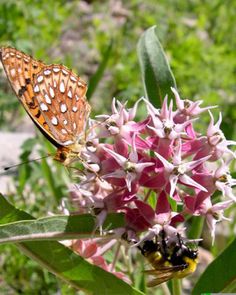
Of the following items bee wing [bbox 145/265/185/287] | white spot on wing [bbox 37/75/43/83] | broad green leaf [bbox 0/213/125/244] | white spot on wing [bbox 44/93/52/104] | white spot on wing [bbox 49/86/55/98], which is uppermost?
white spot on wing [bbox 37/75/43/83]

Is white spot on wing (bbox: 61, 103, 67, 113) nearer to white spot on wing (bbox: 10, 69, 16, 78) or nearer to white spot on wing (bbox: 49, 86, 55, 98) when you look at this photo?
white spot on wing (bbox: 49, 86, 55, 98)

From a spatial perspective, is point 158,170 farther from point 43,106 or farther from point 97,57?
point 97,57

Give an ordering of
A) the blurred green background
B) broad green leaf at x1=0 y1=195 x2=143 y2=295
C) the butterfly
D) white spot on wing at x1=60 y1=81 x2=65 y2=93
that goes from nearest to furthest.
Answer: broad green leaf at x1=0 y1=195 x2=143 y2=295, the butterfly, white spot on wing at x1=60 y1=81 x2=65 y2=93, the blurred green background

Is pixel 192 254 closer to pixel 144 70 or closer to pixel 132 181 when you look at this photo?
pixel 132 181

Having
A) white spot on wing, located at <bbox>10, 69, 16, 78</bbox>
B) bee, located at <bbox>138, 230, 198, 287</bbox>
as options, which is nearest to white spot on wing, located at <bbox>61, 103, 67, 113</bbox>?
white spot on wing, located at <bbox>10, 69, 16, 78</bbox>

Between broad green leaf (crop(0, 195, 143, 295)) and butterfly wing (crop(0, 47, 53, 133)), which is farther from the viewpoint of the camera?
butterfly wing (crop(0, 47, 53, 133))

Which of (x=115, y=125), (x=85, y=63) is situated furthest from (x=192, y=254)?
(x=85, y=63)

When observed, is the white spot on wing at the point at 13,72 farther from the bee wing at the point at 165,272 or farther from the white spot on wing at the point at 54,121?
the bee wing at the point at 165,272

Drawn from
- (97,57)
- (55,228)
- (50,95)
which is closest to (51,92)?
(50,95)
